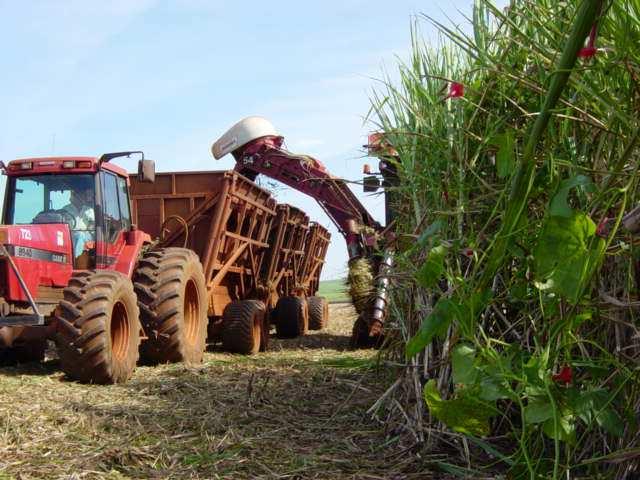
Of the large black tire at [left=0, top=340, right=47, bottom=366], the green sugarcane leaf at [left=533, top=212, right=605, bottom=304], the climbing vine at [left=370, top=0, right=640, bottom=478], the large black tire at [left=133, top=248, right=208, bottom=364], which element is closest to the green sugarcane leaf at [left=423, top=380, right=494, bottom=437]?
the climbing vine at [left=370, top=0, right=640, bottom=478]

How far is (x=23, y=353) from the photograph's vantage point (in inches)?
320

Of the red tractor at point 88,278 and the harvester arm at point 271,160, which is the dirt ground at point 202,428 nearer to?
the red tractor at point 88,278

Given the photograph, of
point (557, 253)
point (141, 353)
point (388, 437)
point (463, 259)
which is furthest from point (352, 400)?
point (141, 353)

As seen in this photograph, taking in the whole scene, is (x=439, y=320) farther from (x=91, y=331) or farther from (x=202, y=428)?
(x=91, y=331)

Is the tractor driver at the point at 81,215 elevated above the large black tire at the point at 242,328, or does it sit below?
above

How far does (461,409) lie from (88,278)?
4.81 m

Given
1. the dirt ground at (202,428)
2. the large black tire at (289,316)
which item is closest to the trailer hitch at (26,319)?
the dirt ground at (202,428)

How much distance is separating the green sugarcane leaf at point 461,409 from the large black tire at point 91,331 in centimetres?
435

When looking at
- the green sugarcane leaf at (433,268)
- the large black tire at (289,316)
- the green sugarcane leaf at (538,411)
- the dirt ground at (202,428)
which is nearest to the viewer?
the green sugarcane leaf at (538,411)

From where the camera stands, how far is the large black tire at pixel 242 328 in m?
9.56

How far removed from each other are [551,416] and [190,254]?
6628 millimetres

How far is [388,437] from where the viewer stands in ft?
12.6

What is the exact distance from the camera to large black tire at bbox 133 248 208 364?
775cm

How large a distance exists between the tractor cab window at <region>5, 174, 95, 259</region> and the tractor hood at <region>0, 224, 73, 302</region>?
16 cm
